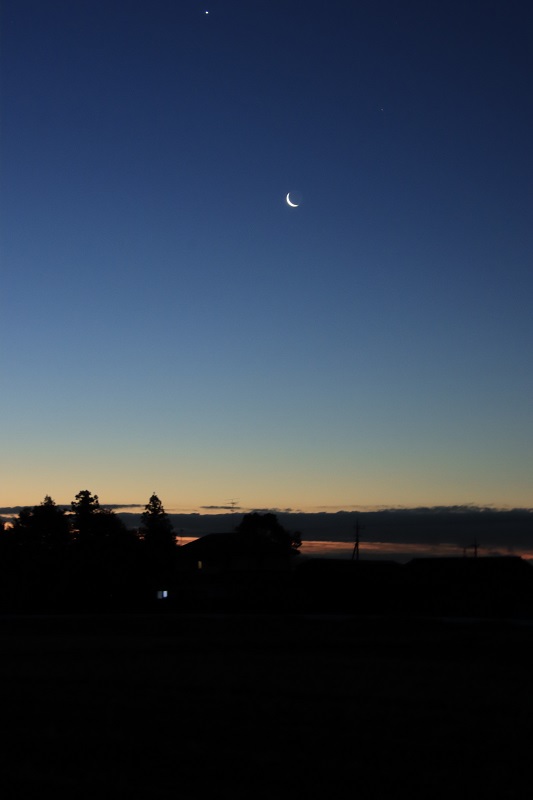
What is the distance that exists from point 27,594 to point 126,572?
33.8ft

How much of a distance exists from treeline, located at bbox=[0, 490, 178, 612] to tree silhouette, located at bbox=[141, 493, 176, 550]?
16.2 m

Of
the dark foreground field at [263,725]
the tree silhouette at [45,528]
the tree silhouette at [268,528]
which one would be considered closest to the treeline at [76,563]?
the tree silhouette at [45,528]

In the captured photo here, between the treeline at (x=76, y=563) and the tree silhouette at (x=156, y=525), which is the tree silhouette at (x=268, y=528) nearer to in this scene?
the tree silhouette at (x=156, y=525)

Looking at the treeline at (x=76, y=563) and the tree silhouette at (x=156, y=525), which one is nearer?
the treeline at (x=76, y=563)

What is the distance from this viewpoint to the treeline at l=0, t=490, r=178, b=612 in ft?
278

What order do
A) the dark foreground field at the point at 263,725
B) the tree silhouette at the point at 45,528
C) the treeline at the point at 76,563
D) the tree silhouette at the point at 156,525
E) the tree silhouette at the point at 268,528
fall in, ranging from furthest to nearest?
the tree silhouette at the point at 268,528
the tree silhouette at the point at 156,525
the tree silhouette at the point at 45,528
the treeline at the point at 76,563
the dark foreground field at the point at 263,725

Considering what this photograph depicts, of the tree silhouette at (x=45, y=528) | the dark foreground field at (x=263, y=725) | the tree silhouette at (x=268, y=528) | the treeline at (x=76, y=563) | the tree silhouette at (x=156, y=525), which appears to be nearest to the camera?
the dark foreground field at (x=263, y=725)

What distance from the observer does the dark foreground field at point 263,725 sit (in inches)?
418

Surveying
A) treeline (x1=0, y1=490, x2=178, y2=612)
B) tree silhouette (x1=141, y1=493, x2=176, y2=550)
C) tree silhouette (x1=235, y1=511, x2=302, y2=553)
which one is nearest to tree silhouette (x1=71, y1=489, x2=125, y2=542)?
treeline (x1=0, y1=490, x2=178, y2=612)

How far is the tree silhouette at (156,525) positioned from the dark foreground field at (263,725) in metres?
91.2

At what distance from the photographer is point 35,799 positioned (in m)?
9.74

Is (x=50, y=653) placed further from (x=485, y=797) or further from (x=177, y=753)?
(x=485, y=797)

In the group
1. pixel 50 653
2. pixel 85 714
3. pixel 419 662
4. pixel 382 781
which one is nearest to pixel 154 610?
pixel 50 653

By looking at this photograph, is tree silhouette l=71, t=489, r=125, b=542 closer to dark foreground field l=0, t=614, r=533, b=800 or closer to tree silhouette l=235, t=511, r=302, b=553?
tree silhouette l=235, t=511, r=302, b=553
